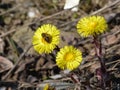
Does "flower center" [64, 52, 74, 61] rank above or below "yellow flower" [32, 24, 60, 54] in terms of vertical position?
below

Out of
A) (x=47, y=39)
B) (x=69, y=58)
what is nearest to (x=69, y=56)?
(x=69, y=58)

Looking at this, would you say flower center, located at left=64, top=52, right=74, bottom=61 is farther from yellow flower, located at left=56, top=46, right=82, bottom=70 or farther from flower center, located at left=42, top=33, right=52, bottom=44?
flower center, located at left=42, top=33, right=52, bottom=44

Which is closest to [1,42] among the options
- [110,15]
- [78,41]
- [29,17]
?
[29,17]

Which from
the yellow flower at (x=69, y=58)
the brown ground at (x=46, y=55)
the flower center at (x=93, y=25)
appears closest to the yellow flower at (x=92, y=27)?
the flower center at (x=93, y=25)

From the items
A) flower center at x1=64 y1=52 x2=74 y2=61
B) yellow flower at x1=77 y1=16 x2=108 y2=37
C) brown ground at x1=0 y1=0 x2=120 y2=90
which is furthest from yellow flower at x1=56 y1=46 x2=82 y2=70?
brown ground at x1=0 y1=0 x2=120 y2=90

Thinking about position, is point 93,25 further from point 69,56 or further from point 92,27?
point 69,56

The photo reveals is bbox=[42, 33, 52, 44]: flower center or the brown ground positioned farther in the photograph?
the brown ground

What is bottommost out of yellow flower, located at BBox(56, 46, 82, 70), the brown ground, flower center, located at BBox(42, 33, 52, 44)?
yellow flower, located at BBox(56, 46, 82, 70)

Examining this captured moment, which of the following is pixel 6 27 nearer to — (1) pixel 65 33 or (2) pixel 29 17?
(2) pixel 29 17

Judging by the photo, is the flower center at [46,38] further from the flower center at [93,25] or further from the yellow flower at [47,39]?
the flower center at [93,25]
